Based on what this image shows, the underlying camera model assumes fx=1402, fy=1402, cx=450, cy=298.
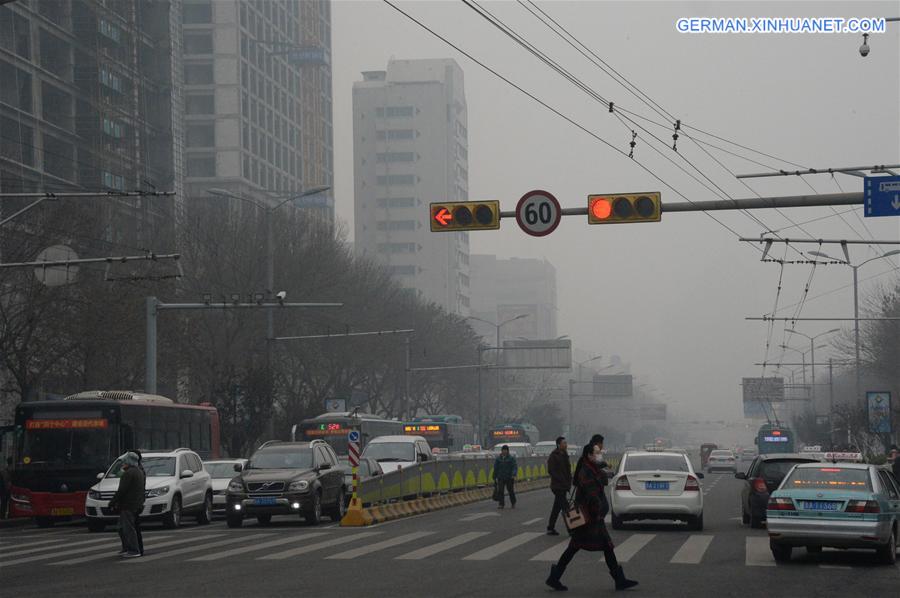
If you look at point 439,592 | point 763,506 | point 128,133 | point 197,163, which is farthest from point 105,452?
point 197,163

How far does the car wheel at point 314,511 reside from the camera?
99.6 feet

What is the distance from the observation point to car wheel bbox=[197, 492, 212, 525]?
3366 cm

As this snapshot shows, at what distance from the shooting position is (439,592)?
15.6 meters

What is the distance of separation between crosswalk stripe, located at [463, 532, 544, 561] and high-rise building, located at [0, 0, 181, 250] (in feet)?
140

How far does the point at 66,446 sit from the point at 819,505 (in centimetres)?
2082

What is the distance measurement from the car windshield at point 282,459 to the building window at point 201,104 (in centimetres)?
10721

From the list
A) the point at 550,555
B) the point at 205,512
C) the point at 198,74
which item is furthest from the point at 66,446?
the point at 198,74

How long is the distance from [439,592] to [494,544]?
8.11 meters

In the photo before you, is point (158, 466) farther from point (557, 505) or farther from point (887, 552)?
point (887, 552)

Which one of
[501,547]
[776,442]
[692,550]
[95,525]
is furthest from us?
[776,442]

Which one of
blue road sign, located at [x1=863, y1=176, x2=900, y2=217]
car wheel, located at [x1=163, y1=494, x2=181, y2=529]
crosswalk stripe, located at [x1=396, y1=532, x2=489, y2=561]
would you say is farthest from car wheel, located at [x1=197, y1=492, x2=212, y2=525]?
blue road sign, located at [x1=863, y1=176, x2=900, y2=217]

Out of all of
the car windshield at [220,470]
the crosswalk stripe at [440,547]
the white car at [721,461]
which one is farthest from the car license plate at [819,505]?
the white car at [721,461]

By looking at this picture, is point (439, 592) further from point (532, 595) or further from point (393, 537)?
point (393, 537)

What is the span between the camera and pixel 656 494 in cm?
2578
